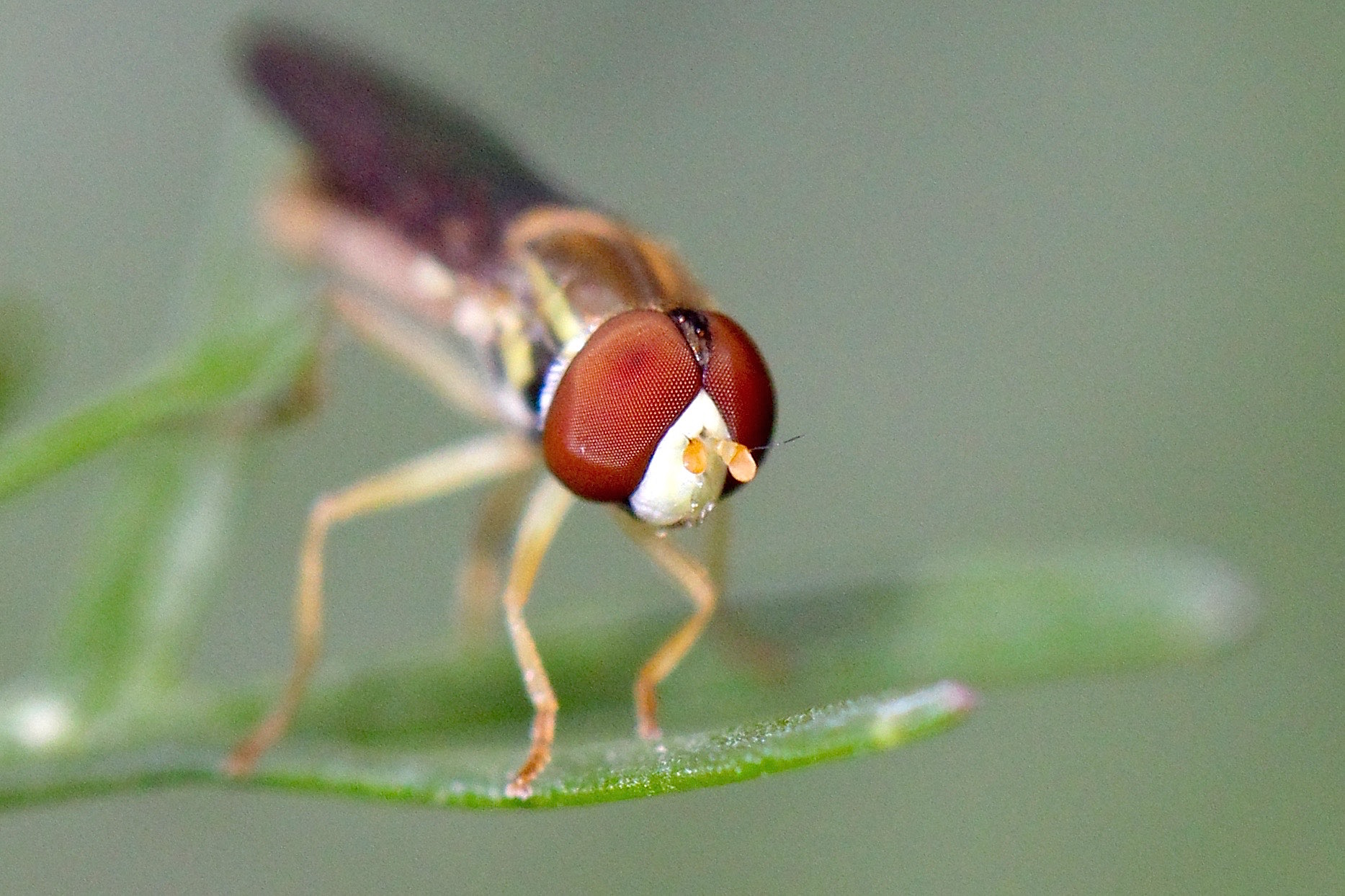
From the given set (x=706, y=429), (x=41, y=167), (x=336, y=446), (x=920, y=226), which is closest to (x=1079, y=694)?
(x=920, y=226)

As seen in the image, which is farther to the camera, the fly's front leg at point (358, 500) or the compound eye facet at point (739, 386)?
the fly's front leg at point (358, 500)

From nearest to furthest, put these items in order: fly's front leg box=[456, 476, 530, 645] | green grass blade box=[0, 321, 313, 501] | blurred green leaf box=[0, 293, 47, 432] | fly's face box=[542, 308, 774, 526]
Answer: green grass blade box=[0, 321, 313, 501] < fly's face box=[542, 308, 774, 526] < blurred green leaf box=[0, 293, 47, 432] < fly's front leg box=[456, 476, 530, 645]

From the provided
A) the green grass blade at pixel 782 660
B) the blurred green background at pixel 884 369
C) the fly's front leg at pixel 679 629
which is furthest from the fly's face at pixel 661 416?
the blurred green background at pixel 884 369

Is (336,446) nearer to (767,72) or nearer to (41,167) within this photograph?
(41,167)

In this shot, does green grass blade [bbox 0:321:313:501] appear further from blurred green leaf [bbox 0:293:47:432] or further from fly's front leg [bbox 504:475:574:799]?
fly's front leg [bbox 504:475:574:799]

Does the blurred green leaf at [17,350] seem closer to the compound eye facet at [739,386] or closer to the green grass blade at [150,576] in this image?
the green grass blade at [150,576]

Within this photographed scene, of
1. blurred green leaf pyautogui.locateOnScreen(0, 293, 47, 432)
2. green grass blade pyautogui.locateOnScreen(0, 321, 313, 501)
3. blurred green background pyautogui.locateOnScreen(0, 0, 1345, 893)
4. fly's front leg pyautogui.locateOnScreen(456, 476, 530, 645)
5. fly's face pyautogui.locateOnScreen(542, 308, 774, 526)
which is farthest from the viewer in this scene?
blurred green background pyautogui.locateOnScreen(0, 0, 1345, 893)

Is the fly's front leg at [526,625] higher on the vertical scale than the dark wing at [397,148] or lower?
lower

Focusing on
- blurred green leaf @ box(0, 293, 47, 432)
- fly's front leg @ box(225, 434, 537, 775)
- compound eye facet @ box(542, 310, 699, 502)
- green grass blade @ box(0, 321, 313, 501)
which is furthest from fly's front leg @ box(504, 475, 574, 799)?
blurred green leaf @ box(0, 293, 47, 432)

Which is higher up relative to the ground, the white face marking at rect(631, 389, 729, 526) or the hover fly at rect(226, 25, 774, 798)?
the hover fly at rect(226, 25, 774, 798)
